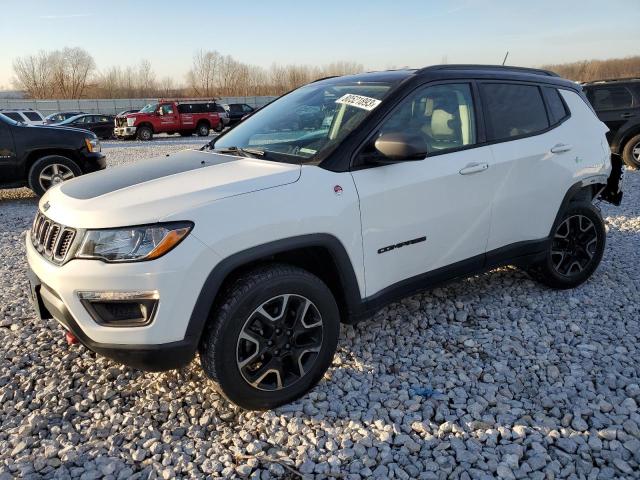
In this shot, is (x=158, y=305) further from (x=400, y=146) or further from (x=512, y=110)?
(x=512, y=110)

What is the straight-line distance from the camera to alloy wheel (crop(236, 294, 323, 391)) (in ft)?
8.45

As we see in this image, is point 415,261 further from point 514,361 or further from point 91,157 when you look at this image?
point 91,157

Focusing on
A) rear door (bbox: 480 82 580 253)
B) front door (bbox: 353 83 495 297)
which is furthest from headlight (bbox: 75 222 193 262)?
rear door (bbox: 480 82 580 253)

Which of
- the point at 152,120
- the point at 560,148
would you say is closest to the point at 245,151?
the point at 560,148

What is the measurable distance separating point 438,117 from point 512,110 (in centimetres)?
75

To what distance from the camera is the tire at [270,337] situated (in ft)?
8.07

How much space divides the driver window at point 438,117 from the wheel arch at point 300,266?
81 cm

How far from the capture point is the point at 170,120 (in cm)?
2541

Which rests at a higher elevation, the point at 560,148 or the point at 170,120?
the point at 170,120

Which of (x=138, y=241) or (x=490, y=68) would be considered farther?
(x=490, y=68)

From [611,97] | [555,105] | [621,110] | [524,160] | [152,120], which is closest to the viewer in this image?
[524,160]

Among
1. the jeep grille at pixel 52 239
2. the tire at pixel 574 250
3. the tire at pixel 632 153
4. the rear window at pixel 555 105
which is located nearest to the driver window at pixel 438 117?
the rear window at pixel 555 105

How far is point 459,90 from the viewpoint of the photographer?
339cm

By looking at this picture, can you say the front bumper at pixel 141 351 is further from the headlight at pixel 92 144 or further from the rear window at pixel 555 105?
the headlight at pixel 92 144
